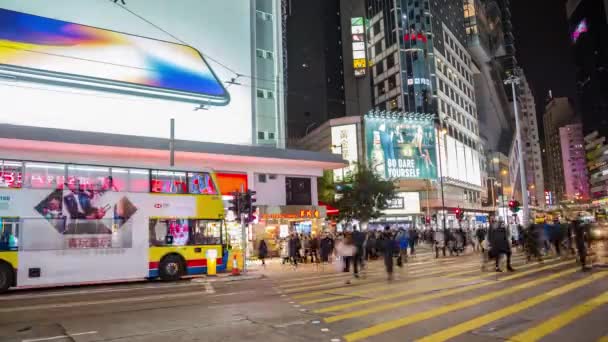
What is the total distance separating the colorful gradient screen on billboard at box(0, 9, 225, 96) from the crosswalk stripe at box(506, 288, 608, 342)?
83.4ft

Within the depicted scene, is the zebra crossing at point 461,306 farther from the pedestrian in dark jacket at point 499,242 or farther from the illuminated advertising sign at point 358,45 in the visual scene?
the illuminated advertising sign at point 358,45

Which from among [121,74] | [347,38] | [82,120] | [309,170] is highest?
[347,38]

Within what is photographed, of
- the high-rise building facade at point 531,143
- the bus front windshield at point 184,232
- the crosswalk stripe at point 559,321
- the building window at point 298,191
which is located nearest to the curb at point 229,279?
the bus front windshield at point 184,232

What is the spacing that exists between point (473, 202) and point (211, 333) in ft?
250

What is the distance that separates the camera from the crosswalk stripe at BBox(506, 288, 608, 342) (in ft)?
22.3

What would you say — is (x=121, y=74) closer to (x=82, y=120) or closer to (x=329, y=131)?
(x=82, y=120)

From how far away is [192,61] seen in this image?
31.5 m

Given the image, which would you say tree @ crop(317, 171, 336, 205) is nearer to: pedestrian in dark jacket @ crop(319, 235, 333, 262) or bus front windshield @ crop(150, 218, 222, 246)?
pedestrian in dark jacket @ crop(319, 235, 333, 262)

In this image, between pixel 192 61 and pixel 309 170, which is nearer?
pixel 192 61

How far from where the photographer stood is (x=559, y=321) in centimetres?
778

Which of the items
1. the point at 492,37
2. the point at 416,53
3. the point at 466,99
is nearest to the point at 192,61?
the point at 416,53

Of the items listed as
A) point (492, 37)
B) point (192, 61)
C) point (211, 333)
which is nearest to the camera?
point (211, 333)

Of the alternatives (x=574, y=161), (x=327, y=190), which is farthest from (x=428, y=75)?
(x=574, y=161)

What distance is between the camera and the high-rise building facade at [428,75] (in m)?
69.3
